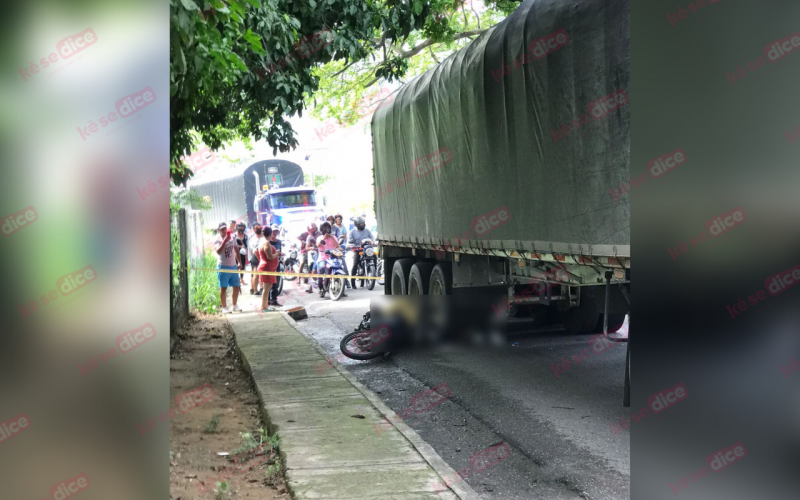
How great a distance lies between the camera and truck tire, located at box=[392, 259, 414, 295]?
12.2 meters

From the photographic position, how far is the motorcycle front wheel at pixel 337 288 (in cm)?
1675

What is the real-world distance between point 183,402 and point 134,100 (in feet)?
19.6

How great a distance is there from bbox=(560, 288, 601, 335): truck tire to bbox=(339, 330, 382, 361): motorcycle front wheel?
9.08ft

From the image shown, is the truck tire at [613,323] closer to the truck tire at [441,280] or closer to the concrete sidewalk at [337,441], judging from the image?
the truck tire at [441,280]

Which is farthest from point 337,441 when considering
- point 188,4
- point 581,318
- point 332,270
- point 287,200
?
point 287,200

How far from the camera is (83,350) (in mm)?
2021

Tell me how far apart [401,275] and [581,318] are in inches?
134

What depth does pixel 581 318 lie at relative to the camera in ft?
33.1

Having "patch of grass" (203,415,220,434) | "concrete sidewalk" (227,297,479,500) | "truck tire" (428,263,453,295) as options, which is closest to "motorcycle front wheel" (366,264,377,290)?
"truck tire" (428,263,453,295)

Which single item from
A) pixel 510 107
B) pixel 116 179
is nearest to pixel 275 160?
pixel 510 107

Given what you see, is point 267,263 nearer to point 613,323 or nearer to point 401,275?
point 401,275

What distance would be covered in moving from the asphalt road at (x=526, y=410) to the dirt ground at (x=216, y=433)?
136cm

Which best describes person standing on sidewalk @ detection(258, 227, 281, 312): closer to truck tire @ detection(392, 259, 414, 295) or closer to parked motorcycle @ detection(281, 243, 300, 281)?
truck tire @ detection(392, 259, 414, 295)

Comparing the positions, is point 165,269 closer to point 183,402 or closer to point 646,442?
point 646,442
